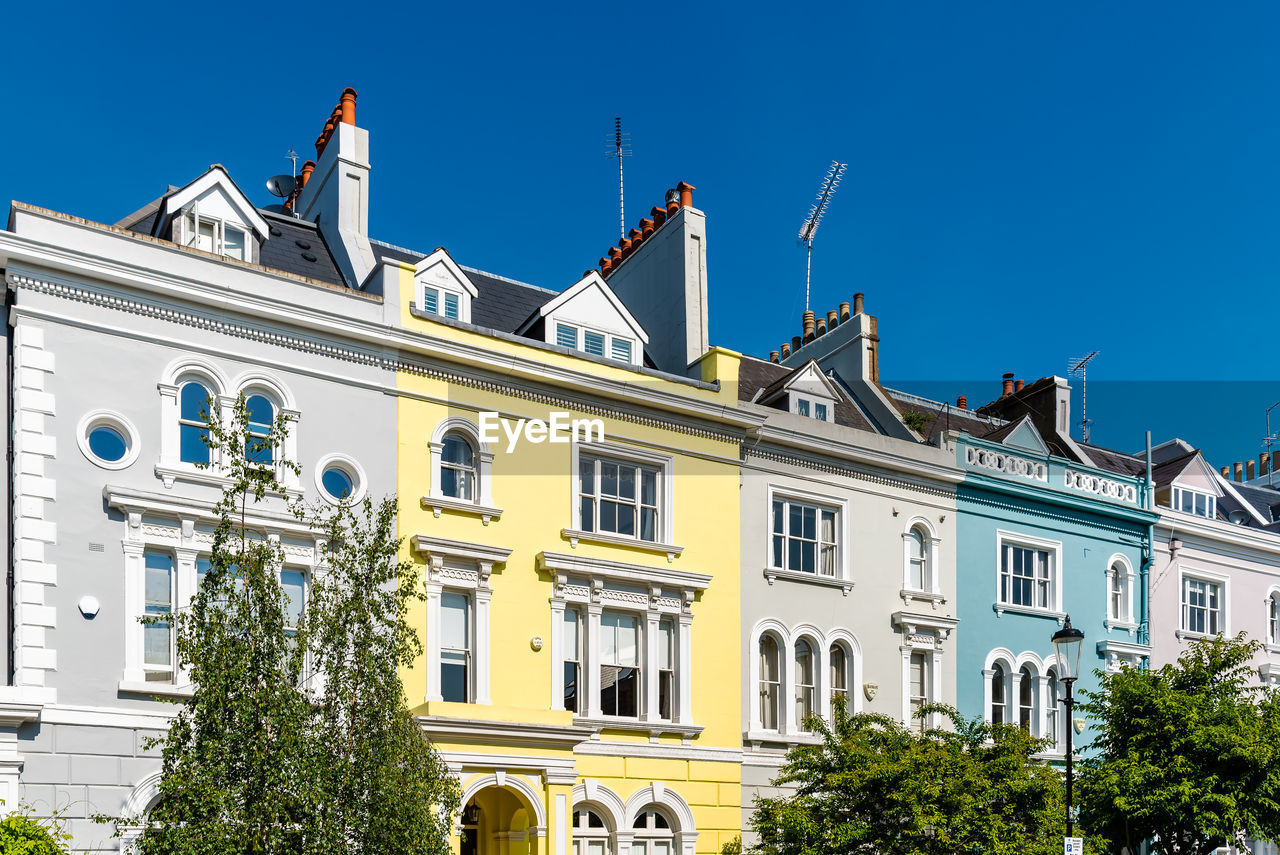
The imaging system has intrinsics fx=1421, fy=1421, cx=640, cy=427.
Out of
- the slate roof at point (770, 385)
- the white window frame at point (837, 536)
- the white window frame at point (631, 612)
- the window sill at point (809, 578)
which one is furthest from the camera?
the slate roof at point (770, 385)

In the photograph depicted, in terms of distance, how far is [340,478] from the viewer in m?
25.2

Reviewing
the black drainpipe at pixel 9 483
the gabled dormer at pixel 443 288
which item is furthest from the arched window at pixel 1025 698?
the black drainpipe at pixel 9 483

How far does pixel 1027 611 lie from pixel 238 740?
75.2 ft

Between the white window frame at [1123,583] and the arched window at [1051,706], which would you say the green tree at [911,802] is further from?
the white window frame at [1123,583]

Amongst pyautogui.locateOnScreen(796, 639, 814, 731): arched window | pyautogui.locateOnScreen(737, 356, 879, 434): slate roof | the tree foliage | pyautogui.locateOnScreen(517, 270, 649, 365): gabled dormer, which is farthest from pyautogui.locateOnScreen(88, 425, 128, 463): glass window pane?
pyautogui.locateOnScreen(737, 356, 879, 434): slate roof

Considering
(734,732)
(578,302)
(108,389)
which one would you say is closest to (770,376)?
(578,302)

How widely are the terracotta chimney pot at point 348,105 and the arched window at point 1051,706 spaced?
20856 mm

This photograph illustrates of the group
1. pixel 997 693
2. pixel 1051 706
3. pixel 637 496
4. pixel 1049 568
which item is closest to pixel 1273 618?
pixel 1049 568

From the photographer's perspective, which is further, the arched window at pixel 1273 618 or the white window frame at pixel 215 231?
the arched window at pixel 1273 618

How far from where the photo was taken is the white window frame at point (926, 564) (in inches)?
1276

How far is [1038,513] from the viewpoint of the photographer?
35188mm

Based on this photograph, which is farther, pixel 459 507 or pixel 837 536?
pixel 837 536

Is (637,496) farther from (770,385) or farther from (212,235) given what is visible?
(212,235)

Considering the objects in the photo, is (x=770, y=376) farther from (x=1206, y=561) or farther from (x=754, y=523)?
(x=1206, y=561)
